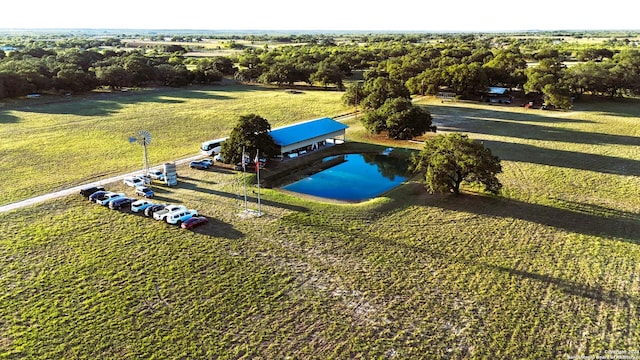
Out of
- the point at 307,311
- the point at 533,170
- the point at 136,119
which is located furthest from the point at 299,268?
the point at 136,119

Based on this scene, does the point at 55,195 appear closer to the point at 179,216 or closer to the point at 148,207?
the point at 148,207

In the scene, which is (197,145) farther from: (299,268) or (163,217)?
(299,268)

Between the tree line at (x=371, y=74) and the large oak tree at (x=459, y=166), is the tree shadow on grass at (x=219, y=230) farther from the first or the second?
the tree line at (x=371, y=74)

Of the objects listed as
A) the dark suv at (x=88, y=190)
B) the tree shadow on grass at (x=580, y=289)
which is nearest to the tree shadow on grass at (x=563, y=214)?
the tree shadow on grass at (x=580, y=289)

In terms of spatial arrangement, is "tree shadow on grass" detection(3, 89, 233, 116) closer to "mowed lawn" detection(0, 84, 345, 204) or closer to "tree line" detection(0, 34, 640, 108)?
"mowed lawn" detection(0, 84, 345, 204)

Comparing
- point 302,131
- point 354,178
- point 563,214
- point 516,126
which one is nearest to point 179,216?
point 354,178
